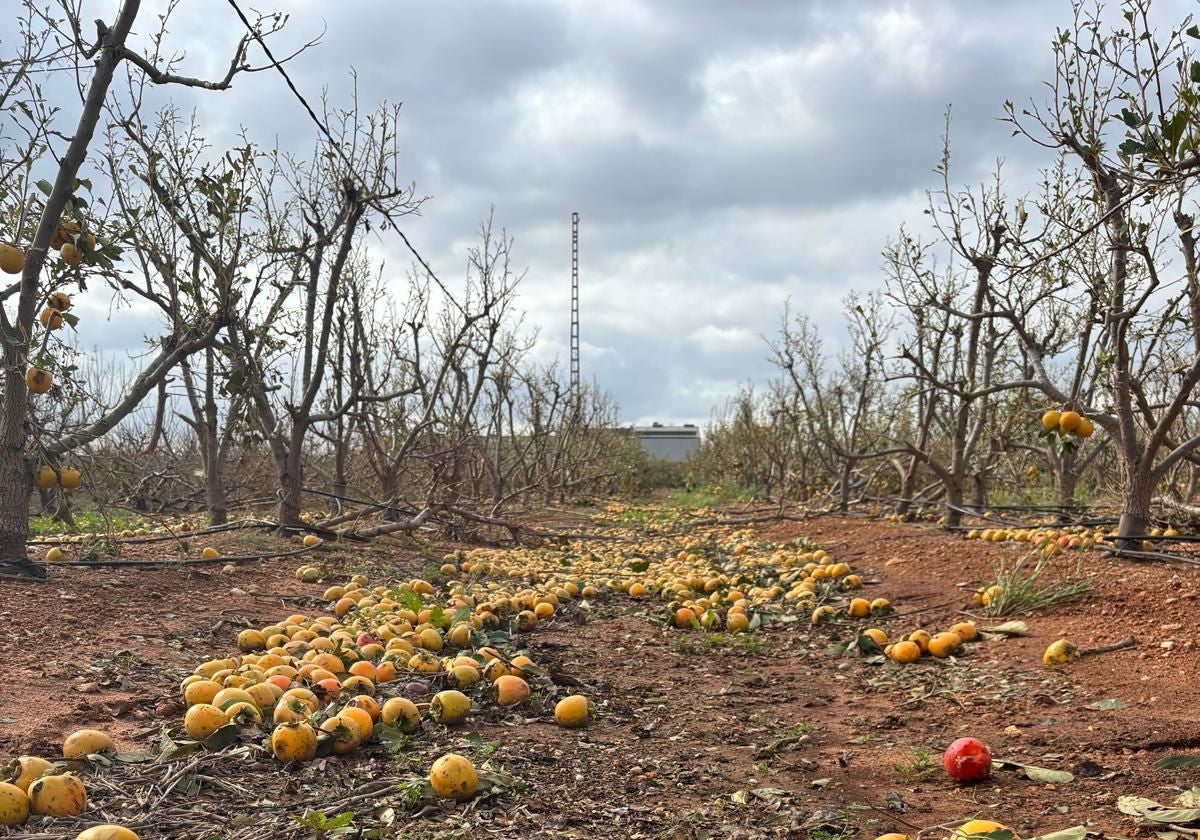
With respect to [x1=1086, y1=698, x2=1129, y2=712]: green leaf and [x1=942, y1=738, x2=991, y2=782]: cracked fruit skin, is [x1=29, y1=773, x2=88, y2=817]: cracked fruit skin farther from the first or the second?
[x1=1086, y1=698, x2=1129, y2=712]: green leaf

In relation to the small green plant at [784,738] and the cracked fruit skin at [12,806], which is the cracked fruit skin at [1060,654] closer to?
the small green plant at [784,738]

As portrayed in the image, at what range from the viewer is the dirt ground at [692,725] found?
2488 mm

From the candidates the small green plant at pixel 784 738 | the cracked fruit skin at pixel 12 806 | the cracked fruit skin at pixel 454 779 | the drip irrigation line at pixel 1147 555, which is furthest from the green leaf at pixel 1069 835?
the drip irrigation line at pixel 1147 555

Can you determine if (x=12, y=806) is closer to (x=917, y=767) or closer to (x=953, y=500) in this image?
(x=917, y=767)

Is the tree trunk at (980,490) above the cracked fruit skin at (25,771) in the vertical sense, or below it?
above

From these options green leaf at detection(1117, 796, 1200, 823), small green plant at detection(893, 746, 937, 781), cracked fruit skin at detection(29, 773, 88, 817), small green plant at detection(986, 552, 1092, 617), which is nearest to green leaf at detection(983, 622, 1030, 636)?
small green plant at detection(986, 552, 1092, 617)

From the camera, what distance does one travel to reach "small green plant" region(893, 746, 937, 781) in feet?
9.50

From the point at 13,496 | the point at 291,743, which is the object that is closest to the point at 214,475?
the point at 13,496

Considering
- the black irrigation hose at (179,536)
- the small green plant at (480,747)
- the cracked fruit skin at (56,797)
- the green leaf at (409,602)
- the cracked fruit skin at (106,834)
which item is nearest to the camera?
the cracked fruit skin at (106,834)

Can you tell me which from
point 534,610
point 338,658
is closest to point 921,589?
point 534,610

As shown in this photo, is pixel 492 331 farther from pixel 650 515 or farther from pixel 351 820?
pixel 351 820

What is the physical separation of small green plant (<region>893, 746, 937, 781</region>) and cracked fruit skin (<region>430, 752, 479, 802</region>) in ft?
4.81

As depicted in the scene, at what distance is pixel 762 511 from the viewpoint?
17.1 m

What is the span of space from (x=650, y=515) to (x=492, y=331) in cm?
701
